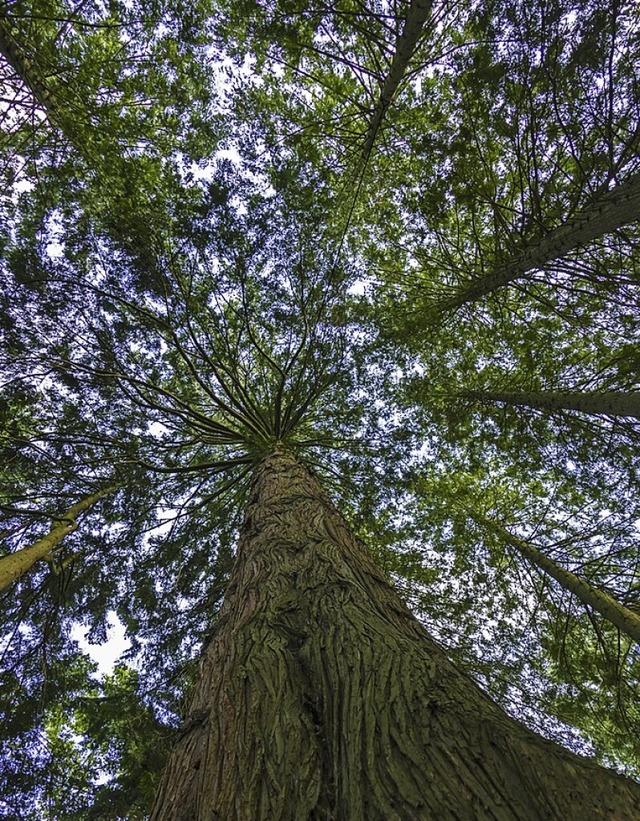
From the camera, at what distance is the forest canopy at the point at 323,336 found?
173 inches

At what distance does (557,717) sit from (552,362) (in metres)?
4.99

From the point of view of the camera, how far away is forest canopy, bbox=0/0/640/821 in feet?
14.4

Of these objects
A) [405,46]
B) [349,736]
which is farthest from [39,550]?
[405,46]

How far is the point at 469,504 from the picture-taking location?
7.80m

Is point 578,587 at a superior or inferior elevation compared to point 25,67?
inferior

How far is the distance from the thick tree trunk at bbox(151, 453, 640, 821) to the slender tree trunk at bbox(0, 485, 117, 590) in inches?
111

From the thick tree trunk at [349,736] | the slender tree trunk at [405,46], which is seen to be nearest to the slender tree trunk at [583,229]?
the slender tree trunk at [405,46]

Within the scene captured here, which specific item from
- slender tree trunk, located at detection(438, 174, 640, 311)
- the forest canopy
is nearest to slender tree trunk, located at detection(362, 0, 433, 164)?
the forest canopy

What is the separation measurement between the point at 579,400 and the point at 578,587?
2.43 metres

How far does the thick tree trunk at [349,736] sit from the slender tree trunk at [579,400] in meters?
3.61

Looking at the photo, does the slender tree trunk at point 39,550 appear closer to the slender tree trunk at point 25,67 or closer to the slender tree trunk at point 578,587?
the slender tree trunk at point 25,67

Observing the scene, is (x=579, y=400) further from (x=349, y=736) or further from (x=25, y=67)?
(x=25, y=67)

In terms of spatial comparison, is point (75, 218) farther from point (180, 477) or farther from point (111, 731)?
point (111, 731)

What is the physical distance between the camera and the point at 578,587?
5.50m
